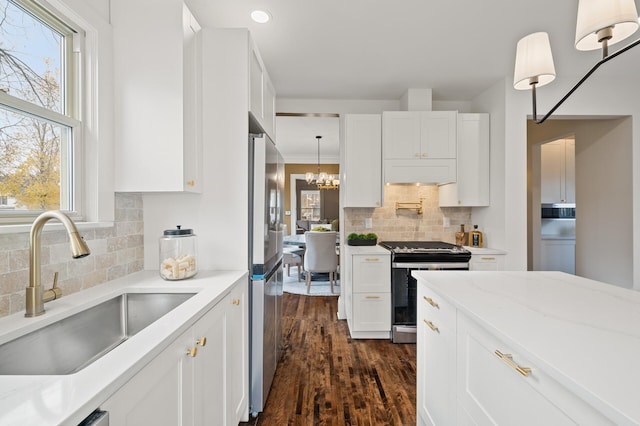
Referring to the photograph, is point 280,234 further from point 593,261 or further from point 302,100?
point 593,261

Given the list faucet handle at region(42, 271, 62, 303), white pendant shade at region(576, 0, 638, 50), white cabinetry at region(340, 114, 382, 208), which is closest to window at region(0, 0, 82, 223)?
faucet handle at region(42, 271, 62, 303)

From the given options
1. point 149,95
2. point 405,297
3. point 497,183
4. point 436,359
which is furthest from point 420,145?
point 149,95

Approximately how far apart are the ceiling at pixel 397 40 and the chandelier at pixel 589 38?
0.95 metres

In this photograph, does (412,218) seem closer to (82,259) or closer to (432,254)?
(432,254)

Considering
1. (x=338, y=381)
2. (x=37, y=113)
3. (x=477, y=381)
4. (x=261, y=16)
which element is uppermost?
(x=261, y=16)

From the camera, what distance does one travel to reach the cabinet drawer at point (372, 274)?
3.10 meters

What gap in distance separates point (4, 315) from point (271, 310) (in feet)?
4.47

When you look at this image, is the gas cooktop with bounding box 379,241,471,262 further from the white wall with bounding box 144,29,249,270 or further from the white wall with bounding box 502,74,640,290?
the white wall with bounding box 144,29,249,270

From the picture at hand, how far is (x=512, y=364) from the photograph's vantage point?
2.77 ft

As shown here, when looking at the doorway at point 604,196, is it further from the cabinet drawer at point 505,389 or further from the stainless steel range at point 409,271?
the cabinet drawer at point 505,389

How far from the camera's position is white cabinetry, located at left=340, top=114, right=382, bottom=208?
334 cm

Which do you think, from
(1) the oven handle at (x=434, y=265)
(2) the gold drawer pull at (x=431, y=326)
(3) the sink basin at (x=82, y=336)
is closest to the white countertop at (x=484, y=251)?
(1) the oven handle at (x=434, y=265)

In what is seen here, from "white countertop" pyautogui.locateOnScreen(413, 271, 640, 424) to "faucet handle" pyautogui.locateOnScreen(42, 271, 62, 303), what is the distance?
159 centimetres

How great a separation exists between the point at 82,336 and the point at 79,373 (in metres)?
0.63
